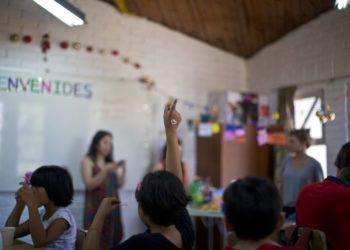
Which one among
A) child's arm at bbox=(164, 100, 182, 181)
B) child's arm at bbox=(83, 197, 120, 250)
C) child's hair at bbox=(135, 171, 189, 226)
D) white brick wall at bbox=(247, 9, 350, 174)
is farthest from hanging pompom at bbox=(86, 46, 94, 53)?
child's hair at bbox=(135, 171, 189, 226)

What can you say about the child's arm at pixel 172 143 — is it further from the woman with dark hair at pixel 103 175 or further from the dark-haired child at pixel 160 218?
the woman with dark hair at pixel 103 175

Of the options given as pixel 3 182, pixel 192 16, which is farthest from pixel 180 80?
pixel 3 182

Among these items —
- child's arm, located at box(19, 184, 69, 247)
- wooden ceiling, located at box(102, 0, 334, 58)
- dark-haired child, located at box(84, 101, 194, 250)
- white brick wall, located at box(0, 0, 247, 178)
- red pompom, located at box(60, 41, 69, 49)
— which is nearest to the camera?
dark-haired child, located at box(84, 101, 194, 250)

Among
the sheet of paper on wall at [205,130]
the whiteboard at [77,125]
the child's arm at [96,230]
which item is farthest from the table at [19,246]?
the sheet of paper on wall at [205,130]

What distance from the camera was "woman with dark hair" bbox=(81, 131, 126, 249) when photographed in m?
3.62

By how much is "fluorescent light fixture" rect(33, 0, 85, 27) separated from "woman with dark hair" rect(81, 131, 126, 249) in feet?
4.34

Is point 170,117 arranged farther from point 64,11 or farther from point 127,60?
point 127,60

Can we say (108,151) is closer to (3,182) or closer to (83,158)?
(83,158)

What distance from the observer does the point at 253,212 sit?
1.24 meters

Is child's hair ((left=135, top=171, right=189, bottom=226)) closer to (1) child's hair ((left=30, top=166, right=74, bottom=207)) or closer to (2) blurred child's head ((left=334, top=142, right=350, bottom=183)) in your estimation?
(1) child's hair ((left=30, top=166, right=74, bottom=207))

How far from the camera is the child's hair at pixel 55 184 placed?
1943mm

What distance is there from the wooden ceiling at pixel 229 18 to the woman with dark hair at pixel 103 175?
4.10 ft

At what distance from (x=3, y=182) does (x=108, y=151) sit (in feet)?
5.32

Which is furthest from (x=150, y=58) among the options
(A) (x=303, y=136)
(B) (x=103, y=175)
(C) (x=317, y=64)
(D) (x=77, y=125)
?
(A) (x=303, y=136)
